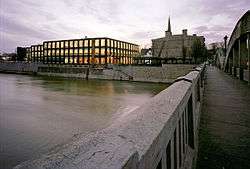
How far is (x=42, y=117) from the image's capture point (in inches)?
818

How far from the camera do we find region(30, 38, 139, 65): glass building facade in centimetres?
8450

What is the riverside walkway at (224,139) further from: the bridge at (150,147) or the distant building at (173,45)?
the distant building at (173,45)

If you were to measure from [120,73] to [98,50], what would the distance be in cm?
1991

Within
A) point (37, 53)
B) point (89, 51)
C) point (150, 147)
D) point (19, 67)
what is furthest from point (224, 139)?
point (37, 53)

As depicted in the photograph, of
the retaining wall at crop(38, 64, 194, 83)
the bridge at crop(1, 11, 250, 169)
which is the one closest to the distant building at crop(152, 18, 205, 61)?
the retaining wall at crop(38, 64, 194, 83)

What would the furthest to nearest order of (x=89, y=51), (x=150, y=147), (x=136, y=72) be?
(x=89, y=51)
(x=136, y=72)
(x=150, y=147)

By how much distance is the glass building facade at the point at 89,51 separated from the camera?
277ft

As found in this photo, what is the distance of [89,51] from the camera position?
8706 cm

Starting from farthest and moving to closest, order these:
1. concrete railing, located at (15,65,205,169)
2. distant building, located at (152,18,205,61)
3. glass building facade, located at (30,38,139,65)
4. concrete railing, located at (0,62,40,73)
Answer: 1. distant building, located at (152,18,205,61)
2. concrete railing, located at (0,62,40,73)
3. glass building facade, located at (30,38,139,65)
4. concrete railing, located at (15,65,205,169)

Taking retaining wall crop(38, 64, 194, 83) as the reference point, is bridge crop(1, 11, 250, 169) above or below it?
below

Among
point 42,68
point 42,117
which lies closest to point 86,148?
point 42,117

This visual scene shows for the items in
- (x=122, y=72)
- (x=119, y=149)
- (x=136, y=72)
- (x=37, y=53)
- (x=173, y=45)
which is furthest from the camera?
(x=37, y=53)

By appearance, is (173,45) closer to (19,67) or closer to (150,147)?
(19,67)

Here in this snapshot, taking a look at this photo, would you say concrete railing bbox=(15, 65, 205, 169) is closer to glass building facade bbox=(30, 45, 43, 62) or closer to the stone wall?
the stone wall
